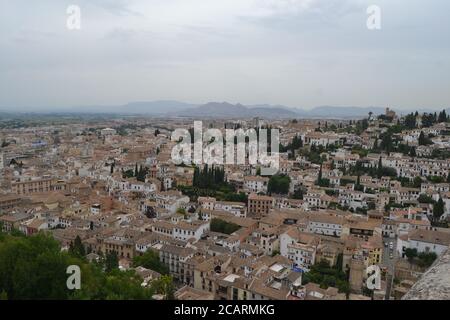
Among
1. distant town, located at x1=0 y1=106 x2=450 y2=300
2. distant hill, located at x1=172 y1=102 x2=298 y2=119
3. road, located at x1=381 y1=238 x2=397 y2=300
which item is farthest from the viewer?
distant hill, located at x1=172 y1=102 x2=298 y2=119

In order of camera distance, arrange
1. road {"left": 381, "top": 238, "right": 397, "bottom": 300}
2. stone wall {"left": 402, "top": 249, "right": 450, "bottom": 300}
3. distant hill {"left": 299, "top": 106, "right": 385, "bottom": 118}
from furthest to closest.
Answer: distant hill {"left": 299, "top": 106, "right": 385, "bottom": 118} < road {"left": 381, "top": 238, "right": 397, "bottom": 300} < stone wall {"left": 402, "top": 249, "right": 450, "bottom": 300}

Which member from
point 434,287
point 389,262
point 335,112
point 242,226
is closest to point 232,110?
point 335,112

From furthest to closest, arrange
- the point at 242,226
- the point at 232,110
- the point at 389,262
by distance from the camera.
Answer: the point at 232,110 → the point at 242,226 → the point at 389,262

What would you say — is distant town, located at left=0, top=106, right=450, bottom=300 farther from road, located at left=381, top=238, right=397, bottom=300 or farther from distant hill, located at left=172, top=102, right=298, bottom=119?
distant hill, located at left=172, top=102, right=298, bottom=119

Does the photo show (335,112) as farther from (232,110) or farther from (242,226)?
(242,226)

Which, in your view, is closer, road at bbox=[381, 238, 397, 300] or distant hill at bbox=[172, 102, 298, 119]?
road at bbox=[381, 238, 397, 300]

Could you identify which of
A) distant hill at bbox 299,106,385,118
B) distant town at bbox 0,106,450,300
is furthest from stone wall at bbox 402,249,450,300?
distant hill at bbox 299,106,385,118

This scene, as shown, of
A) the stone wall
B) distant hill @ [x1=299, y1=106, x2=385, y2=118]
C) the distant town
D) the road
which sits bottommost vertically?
the road

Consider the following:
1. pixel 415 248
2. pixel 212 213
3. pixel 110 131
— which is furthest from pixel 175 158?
pixel 110 131
